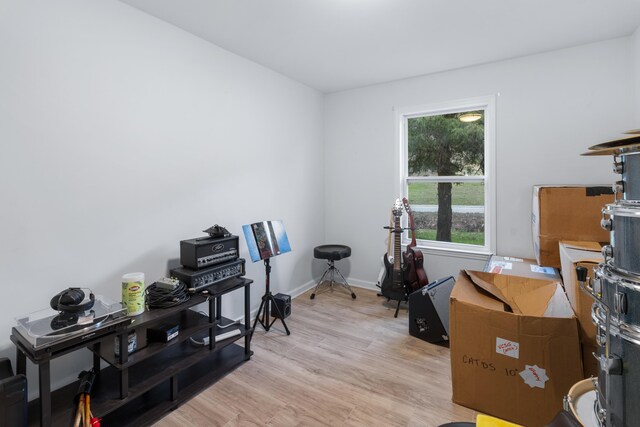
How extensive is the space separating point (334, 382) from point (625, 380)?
5.34 ft

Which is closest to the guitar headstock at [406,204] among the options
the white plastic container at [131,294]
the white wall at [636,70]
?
the white wall at [636,70]

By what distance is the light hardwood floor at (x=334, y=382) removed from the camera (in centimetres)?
184

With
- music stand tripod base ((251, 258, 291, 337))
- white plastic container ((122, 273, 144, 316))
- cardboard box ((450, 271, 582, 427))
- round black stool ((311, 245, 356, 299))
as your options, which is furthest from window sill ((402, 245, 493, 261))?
white plastic container ((122, 273, 144, 316))

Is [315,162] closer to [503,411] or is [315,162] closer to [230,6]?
[230,6]

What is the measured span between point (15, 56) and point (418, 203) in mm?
3636

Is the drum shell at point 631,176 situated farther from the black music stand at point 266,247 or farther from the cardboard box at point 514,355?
the black music stand at point 266,247

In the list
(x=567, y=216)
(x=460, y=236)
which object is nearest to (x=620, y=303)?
Result: (x=567, y=216)

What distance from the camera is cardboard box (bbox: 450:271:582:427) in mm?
1639

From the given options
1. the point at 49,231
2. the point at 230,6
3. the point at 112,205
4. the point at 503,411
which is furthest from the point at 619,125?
the point at 49,231

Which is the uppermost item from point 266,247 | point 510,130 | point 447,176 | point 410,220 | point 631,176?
point 510,130

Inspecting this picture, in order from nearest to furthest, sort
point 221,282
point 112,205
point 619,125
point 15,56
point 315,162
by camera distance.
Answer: point 15,56 < point 112,205 < point 221,282 < point 619,125 < point 315,162

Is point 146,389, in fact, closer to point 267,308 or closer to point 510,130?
point 267,308

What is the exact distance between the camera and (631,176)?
0.97 m

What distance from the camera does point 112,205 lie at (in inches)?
80.7
